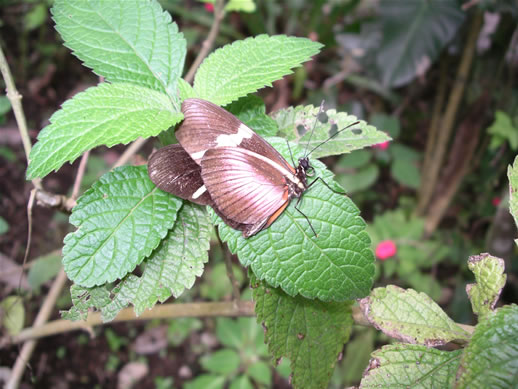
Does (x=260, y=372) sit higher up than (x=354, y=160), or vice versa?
(x=354, y=160)

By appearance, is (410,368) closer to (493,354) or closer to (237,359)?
(493,354)

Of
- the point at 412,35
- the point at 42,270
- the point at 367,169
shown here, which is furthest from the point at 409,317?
the point at 412,35

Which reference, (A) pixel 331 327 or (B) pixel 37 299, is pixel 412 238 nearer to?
(A) pixel 331 327

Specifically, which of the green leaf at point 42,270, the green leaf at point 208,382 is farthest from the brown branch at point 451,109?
the green leaf at point 42,270

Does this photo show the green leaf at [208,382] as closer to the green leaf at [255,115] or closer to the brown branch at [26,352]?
the brown branch at [26,352]

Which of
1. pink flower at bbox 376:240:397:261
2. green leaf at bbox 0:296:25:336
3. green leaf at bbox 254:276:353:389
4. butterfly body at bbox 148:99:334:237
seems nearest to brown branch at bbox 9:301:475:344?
green leaf at bbox 254:276:353:389

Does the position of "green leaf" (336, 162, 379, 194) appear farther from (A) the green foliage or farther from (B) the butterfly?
(B) the butterfly
